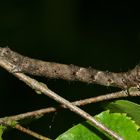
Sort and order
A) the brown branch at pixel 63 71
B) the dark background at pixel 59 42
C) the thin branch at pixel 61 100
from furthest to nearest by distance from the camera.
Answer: the dark background at pixel 59 42 → the brown branch at pixel 63 71 → the thin branch at pixel 61 100

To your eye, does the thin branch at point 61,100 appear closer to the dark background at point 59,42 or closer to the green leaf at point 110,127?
the green leaf at point 110,127

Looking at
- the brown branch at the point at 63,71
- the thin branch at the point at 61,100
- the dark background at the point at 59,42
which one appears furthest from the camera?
the dark background at the point at 59,42

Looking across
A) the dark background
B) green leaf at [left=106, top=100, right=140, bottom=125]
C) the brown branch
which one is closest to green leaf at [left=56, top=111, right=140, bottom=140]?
green leaf at [left=106, top=100, right=140, bottom=125]

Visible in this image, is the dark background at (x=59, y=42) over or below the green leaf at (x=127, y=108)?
below

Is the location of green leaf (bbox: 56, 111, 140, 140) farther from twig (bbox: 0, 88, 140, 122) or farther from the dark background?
the dark background

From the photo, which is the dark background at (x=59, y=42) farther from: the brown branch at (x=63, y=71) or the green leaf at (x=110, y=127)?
the green leaf at (x=110, y=127)

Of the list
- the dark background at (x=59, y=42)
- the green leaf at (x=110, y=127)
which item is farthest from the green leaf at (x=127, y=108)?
the dark background at (x=59, y=42)

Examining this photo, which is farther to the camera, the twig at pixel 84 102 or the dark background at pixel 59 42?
the dark background at pixel 59 42
